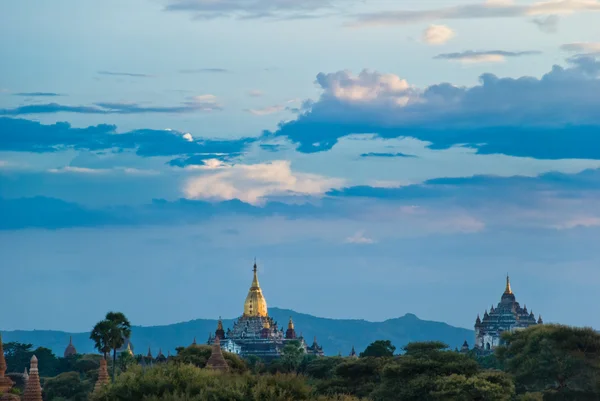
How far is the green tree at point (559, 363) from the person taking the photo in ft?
304

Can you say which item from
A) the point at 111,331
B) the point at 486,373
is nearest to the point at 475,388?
the point at 486,373

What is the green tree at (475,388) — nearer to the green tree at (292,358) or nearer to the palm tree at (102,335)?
the palm tree at (102,335)

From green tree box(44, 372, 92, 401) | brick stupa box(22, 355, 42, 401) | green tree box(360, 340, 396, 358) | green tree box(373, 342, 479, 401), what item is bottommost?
brick stupa box(22, 355, 42, 401)

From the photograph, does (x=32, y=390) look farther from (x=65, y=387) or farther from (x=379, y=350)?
(x=379, y=350)

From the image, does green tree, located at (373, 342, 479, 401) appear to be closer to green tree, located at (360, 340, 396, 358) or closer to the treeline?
the treeline

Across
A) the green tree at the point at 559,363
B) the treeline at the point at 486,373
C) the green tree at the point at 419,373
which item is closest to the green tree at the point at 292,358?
the treeline at the point at 486,373

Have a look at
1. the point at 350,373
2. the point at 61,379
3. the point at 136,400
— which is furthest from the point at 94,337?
the point at 136,400

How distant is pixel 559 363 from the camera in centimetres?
9456

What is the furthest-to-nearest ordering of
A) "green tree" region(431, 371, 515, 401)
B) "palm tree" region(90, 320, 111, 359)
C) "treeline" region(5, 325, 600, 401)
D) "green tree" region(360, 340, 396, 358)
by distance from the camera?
"green tree" region(360, 340, 396, 358) → "palm tree" region(90, 320, 111, 359) → "treeline" region(5, 325, 600, 401) → "green tree" region(431, 371, 515, 401)

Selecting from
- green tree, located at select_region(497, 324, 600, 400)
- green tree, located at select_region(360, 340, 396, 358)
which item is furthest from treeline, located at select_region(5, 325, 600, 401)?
green tree, located at select_region(360, 340, 396, 358)

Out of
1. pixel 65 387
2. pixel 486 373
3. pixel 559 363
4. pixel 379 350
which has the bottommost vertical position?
pixel 486 373

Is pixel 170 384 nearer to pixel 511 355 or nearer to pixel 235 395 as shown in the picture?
pixel 235 395

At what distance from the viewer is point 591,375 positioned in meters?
92.6

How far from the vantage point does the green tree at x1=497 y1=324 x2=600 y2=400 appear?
9256cm
